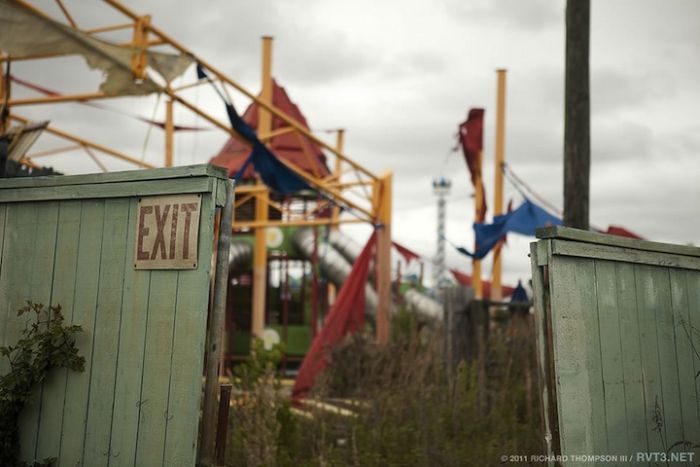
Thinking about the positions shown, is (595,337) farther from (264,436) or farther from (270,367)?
(270,367)

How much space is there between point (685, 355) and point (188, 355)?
3.00m

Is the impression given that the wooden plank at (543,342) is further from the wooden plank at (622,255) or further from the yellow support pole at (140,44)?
the yellow support pole at (140,44)

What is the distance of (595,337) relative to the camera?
13.1 ft

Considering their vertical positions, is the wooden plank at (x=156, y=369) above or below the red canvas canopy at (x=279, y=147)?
below

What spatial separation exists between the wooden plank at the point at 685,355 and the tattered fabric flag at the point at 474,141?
11.2 metres

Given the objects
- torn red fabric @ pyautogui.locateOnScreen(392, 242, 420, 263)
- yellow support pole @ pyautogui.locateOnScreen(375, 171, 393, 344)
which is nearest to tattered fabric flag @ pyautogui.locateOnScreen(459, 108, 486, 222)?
yellow support pole @ pyautogui.locateOnScreen(375, 171, 393, 344)

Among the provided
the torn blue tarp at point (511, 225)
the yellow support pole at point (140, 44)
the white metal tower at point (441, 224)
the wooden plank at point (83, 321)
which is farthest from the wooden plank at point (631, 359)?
the white metal tower at point (441, 224)

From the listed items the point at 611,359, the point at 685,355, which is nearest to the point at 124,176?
the point at 611,359

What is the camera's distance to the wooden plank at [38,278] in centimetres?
385

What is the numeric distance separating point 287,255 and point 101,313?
16.1m

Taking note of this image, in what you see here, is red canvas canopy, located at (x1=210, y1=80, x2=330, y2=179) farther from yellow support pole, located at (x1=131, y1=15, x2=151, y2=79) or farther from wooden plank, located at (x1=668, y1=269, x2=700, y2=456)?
wooden plank, located at (x1=668, y1=269, x2=700, y2=456)

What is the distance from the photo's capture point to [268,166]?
38.3 ft

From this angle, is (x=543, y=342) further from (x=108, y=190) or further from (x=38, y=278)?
(x=38, y=278)

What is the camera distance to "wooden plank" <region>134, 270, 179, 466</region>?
349 cm
